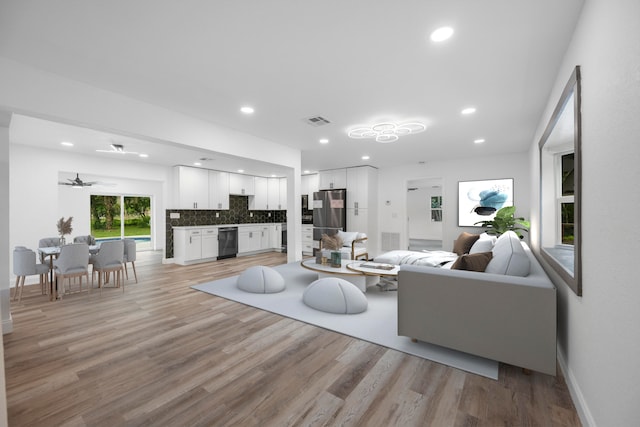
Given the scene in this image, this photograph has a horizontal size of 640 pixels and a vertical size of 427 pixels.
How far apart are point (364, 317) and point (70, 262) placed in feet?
13.8

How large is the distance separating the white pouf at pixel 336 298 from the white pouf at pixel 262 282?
82cm

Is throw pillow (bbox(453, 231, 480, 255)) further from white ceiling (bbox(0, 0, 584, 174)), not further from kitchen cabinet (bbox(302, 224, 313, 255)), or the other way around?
kitchen cabinet (bbox(302, 224, 313, 255))

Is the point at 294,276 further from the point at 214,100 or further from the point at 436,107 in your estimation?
the point at 436,107

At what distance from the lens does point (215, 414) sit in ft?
5.89

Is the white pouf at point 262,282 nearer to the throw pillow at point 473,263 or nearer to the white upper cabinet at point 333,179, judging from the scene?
the throw pillow at point 473,263

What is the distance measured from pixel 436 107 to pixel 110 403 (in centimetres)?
423

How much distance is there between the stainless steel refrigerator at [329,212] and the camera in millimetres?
7789

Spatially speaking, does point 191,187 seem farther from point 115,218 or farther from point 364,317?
point 364,317

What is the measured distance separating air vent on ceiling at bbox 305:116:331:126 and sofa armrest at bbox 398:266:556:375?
8.02 ft

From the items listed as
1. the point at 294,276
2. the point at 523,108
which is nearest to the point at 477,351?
the point at 523,108

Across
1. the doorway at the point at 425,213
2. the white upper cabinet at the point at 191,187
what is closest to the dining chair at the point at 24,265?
the white upper cabinet at the point at 191,187

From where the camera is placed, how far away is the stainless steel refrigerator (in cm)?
779

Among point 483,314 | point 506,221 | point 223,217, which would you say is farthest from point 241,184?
point 483,314

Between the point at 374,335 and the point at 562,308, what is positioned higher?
the point at 562,308
